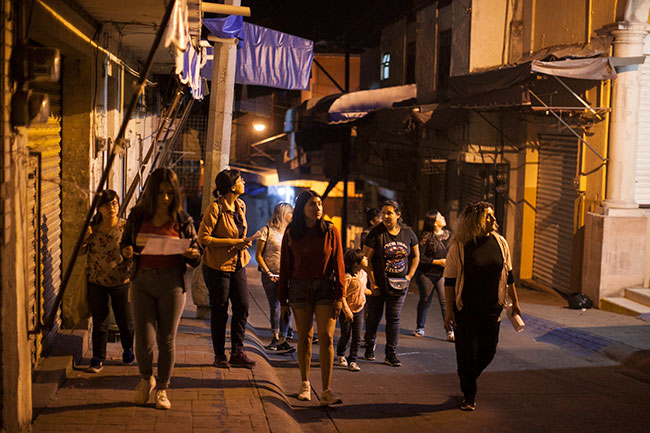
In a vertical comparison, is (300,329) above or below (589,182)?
below

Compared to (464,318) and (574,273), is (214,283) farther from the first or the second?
(574,273)

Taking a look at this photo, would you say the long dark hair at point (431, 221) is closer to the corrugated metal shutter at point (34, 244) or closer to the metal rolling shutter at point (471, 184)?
the corrugated metal shutter at point (34, 244)

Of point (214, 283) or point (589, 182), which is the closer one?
point (214, 283)

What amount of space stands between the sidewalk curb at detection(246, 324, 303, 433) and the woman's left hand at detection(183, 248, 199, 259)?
1427 mm

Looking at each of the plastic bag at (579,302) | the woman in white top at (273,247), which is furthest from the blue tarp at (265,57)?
the woman in white top at (273,247)

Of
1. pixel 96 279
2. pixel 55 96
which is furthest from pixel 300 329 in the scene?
pixel 55 96

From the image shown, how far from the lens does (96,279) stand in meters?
7.26

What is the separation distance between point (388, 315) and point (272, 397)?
2.31 meters

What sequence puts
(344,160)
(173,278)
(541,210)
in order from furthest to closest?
(344,160) → (541,210) → (173,278)

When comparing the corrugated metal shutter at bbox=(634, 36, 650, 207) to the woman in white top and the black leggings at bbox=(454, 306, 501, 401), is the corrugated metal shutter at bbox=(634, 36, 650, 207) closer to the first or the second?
the woman in white top

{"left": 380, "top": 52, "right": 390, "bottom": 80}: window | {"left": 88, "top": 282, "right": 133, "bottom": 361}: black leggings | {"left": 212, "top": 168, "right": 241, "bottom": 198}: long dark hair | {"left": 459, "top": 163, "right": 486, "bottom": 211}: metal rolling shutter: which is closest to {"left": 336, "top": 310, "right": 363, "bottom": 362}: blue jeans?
{"left": 212, "top": 168, "right": 241, "bottom": 198}: long dark hair

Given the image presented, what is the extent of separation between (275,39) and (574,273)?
25.9 ft

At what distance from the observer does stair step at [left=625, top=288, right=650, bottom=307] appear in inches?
489

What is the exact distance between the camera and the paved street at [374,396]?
6160 millimetres
